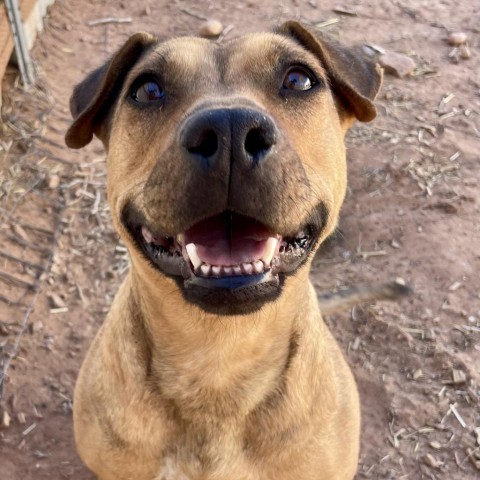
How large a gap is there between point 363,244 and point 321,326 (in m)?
2.12

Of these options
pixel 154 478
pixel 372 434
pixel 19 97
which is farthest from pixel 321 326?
pixel 19 97

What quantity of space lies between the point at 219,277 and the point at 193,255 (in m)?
0.13

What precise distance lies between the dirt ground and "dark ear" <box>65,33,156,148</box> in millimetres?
1976

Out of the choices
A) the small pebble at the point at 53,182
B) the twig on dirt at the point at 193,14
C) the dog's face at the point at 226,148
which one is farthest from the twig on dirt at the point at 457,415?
the twig on dirt at the point at 193,14

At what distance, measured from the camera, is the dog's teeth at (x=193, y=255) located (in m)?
2.65

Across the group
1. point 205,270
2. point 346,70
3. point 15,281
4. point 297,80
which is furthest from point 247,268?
point 15,281

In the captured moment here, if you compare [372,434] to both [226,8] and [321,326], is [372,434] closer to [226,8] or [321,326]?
[321,326]

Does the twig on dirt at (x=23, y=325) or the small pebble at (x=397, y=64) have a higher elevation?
the small pebble at (x=397, y=64)

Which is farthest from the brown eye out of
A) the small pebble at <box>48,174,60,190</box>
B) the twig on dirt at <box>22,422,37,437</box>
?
the small pebble at <box>48,174,60,190</box>

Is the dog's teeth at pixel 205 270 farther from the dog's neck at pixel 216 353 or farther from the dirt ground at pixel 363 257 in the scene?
the dirt ground at pixel 363 257

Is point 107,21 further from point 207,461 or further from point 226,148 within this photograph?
point 226,148

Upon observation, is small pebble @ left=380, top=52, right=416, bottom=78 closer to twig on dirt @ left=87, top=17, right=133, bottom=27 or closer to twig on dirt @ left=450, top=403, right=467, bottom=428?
twig on dirt @ left=87, top=17, right=133, bottom=27

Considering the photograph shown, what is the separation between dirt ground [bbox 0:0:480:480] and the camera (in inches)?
180

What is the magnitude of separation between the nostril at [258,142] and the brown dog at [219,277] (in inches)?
1.2
